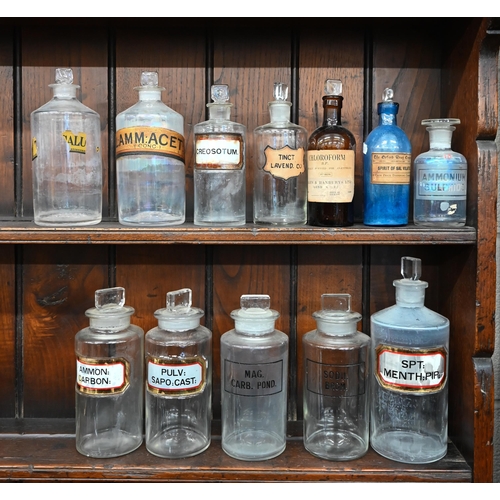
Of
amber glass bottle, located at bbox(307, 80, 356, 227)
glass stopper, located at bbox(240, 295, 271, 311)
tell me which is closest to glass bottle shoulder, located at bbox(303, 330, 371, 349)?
glass stopper, located at bbox(240, 295, 271, 311)

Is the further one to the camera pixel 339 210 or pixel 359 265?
pixel 359 265

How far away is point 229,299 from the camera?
1177mm

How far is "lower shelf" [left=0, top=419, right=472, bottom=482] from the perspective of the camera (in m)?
0.97

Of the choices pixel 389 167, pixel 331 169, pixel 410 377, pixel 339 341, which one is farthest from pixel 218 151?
pixel 410 377

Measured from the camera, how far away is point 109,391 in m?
1.01

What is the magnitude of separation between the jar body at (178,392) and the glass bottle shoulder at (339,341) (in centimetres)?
20

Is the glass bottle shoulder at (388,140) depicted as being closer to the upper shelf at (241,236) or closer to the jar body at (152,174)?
the upper shelf at (241,236)

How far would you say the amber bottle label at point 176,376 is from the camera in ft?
3.30

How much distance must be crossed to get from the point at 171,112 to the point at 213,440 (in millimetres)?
616

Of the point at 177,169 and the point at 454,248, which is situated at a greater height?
the point at 177,169

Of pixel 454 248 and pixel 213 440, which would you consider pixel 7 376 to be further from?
pixel 454 248
